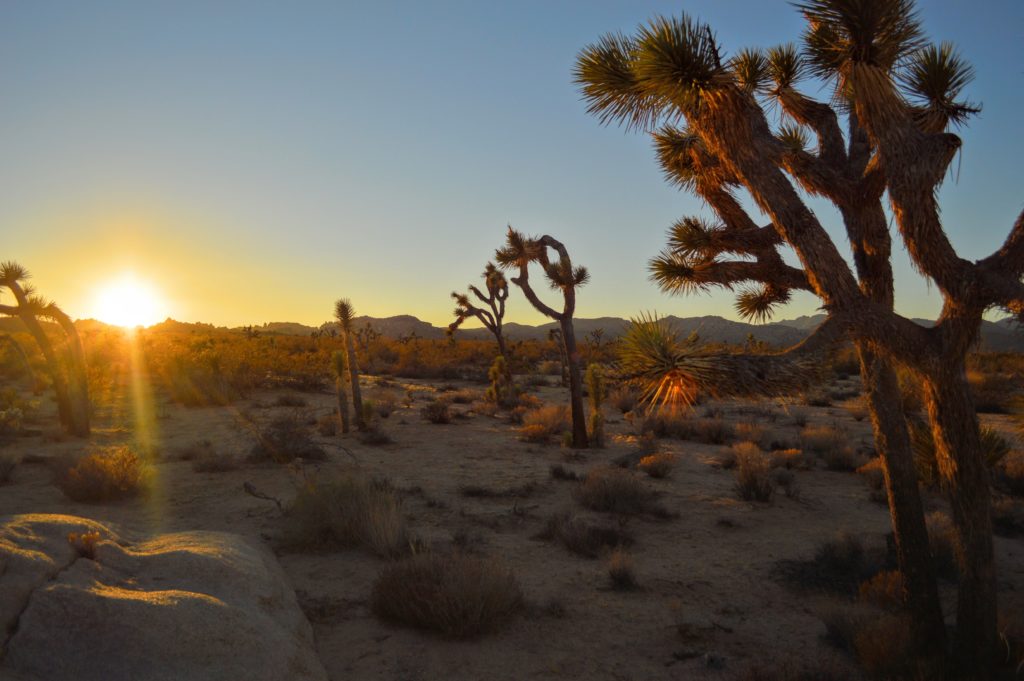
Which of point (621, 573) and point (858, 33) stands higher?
point (858, 33)

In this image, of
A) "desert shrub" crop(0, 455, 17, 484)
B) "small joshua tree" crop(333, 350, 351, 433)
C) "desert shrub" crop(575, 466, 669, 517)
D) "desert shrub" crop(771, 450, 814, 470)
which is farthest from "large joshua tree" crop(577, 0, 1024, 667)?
"small joshua tree" crop(333, 350, 351, 433)

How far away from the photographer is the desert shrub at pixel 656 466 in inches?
443

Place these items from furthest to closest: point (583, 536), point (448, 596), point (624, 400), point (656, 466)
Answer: point (624, 400) → point (656, 466) → point (583, 536) → point (448, 596)

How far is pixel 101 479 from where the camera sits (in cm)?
901

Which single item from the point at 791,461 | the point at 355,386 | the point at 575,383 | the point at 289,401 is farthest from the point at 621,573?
the point at 289,401

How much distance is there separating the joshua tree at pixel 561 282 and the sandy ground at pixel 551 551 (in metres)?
1.04

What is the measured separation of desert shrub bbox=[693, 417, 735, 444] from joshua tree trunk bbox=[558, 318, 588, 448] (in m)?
3.17

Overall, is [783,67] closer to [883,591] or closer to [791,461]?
[883,591]

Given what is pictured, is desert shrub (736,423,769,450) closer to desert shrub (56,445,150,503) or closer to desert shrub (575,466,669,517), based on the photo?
desert shrub (575,466,669,517)

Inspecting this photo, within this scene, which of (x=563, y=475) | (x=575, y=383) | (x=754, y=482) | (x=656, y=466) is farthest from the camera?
(x=575, y=383)

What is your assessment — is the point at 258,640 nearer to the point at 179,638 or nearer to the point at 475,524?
the point at 179,638

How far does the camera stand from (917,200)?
4.00 metres

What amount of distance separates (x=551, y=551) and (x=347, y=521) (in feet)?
8.30

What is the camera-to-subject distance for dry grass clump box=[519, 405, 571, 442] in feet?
48.2
